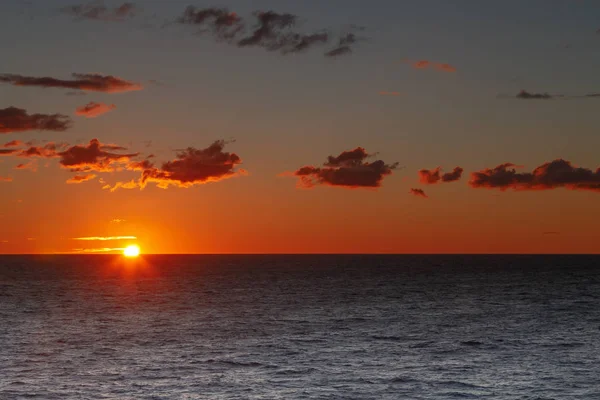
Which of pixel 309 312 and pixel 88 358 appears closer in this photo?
pixel 88 358

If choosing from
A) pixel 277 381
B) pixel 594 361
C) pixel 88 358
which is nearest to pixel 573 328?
pixel 594 361

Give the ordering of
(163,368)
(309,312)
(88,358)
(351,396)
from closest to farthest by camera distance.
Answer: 1. (351,396)
2. (163,368)
3. (88,358)
4. (309,312)

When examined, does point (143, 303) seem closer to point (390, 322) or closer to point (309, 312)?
point (309, 312)

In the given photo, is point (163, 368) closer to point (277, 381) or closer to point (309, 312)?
point (277, 381)

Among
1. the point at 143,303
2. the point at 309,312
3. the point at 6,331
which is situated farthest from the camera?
the point at 143,303

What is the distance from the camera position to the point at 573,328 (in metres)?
82.9

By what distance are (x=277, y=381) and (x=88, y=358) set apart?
769 inches

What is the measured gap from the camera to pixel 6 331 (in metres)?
82.5

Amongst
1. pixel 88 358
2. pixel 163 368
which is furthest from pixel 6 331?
pixel 163 368

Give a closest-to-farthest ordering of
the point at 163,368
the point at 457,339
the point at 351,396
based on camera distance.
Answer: the point at 351,396 < the point at 163,368 < the point at 457,339

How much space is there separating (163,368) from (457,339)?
32039 mm

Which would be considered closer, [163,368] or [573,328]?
[163,368]

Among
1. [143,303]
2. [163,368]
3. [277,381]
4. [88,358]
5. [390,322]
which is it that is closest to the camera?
[277,381]

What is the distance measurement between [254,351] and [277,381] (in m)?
13.9
